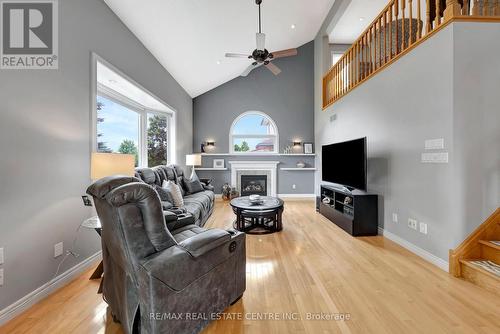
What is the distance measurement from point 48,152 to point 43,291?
1.20m

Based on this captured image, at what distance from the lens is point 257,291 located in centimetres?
199

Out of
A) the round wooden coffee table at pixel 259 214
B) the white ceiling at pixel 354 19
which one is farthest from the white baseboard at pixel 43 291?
the white ceiling at pixel 354 19

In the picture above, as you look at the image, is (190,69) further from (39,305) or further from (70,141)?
(39,305)

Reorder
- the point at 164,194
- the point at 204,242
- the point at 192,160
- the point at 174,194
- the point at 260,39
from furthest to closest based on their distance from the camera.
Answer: the point at 192,160 → the point at 260,39 → the point at 174,194 → the point at 164,194 → the point at 204,242

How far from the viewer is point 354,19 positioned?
5.31 metres

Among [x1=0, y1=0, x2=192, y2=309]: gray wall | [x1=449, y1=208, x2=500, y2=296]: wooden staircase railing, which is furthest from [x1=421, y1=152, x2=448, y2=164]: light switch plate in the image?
[x1=0, y1=0, x2=192, y2=309]: gray wall

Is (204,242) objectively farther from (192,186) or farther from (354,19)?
(354,19)

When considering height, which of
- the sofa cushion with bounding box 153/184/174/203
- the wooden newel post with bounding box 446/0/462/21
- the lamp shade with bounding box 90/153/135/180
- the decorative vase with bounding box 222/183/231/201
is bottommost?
the decorative vase with bounding box 222/183/231/201

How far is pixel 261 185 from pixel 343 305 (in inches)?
200

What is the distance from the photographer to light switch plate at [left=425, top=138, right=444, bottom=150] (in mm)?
2394

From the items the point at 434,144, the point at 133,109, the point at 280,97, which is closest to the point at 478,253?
the point at 434,144

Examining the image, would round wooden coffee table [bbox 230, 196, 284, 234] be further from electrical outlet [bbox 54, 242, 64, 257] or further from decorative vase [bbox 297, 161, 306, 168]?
decorative vase [bbox 297, 161, 306, 168]

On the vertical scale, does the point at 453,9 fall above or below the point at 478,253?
above

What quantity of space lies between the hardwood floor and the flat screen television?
1148 millimetres
